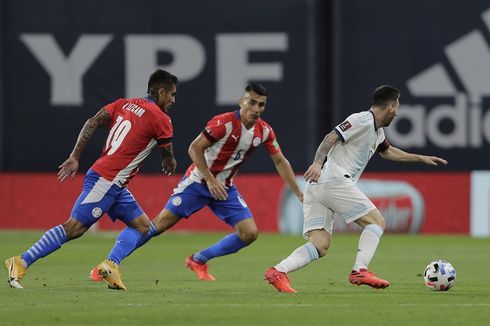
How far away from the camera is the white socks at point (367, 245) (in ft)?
36.7

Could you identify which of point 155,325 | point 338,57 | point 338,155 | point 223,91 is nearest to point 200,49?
point 223,91

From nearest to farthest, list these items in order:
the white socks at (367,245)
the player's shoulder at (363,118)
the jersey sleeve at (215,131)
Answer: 1. the white socks at (367,245)
2. the player's shoulder at (363,118)
3. the jersey sleeve at (215,131)

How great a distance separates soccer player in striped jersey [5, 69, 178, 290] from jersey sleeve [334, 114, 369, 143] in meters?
1.58

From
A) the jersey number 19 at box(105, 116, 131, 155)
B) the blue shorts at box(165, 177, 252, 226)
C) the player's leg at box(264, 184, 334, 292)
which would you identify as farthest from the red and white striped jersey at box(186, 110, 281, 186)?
the player's leg at box(264, 184, 334, 292)

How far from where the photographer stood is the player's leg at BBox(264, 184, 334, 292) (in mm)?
11070

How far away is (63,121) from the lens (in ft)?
82.7

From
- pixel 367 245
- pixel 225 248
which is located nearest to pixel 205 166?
pixel 225 248

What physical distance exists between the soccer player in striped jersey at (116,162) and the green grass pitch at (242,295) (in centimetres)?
49

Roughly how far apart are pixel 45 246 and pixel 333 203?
2.67 m

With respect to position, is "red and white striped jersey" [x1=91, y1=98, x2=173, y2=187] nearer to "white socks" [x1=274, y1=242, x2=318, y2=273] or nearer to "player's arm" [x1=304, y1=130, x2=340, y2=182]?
"player's arm" [x1=304, y1=130, x2=340, y2=182]

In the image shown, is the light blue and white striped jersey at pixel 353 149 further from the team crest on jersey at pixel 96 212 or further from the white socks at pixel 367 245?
the team crest on jersey at pixel 96 212

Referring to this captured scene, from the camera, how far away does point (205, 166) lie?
1213 cm

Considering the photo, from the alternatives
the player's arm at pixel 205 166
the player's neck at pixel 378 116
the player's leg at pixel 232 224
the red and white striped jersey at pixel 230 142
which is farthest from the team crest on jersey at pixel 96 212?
the player's neck at pixel 378 116

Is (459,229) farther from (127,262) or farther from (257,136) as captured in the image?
(257,136)
